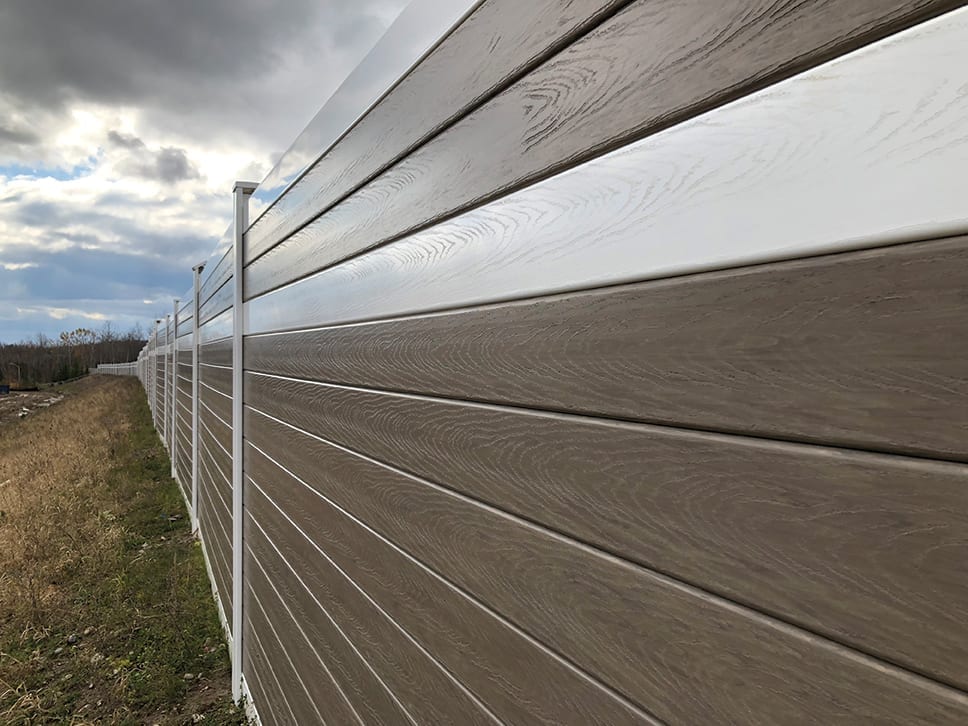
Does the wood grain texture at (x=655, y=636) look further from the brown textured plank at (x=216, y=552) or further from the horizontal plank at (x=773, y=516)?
→ the brown textured plank at (x=216, y=552)

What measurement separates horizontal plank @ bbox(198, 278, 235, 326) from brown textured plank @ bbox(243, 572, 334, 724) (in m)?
1.87

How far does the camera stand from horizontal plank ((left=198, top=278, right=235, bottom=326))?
14.3 ft

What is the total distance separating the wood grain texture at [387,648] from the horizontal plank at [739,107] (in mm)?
964

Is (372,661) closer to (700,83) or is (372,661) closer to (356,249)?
(356,249)

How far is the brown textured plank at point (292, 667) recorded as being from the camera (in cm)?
210

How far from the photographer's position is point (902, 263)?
1.85ft

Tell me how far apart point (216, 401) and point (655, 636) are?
191 inches

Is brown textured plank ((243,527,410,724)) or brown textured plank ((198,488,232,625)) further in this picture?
brown textured plank ((198,488,232,625))

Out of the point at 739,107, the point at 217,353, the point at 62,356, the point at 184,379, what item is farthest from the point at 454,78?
the point at 62,356

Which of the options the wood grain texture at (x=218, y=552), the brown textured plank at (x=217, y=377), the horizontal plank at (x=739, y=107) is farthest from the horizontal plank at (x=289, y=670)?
the horizontal plank at (x=739, y=107)

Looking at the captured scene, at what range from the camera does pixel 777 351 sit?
2.17 feet

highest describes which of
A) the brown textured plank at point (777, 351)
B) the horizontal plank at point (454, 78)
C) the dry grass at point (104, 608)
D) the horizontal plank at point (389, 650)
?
the horizontal plank at point (454, 78)

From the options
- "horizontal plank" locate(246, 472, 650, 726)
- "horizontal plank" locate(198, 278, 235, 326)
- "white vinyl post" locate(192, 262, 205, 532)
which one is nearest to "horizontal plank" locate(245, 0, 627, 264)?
"horizontal plank" locate(246, 472, 650, 726)

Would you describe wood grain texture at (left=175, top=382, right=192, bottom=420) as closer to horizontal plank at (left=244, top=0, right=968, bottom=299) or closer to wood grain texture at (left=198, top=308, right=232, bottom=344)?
wood grain texture at (left=198, top=308, right=232, bottom=344)
